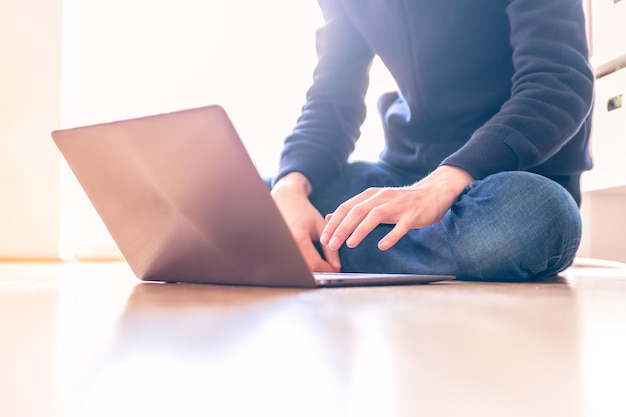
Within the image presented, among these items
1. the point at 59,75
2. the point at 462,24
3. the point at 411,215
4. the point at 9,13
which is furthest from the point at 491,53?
the point at 9,13

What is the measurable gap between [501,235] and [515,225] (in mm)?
21

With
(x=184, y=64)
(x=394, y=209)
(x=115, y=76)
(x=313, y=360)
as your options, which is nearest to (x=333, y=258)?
(x=394, y=209)

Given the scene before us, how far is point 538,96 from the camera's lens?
773 millimetres

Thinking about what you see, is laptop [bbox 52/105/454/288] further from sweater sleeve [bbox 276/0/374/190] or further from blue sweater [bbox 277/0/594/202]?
sweater sleeve [bbox 276/0/374/190]

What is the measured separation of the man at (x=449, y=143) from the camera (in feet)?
2.36

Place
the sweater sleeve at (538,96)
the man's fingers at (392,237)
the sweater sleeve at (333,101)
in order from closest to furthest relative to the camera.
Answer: the man's fingers at (392,237) < the sweater sleeve at (538,96) < the sweater sleeve at (333,101)

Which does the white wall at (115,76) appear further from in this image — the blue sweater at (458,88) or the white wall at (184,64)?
the blue sweater at (458,88)

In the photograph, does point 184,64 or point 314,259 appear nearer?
point 314,259

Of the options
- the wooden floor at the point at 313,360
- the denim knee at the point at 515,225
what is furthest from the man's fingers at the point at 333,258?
the wooden floor at the point at 313,360

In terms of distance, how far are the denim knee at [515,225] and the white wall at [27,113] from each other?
7.15 ft

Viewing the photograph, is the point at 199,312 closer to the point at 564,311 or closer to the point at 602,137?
the point at 564,311

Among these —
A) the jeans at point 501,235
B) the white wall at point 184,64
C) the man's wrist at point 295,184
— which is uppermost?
the white wall at point 184,64

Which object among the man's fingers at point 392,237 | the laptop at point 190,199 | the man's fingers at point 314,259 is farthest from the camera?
the man's fingers at point 314,259

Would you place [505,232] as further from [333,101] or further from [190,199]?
[333,101]
